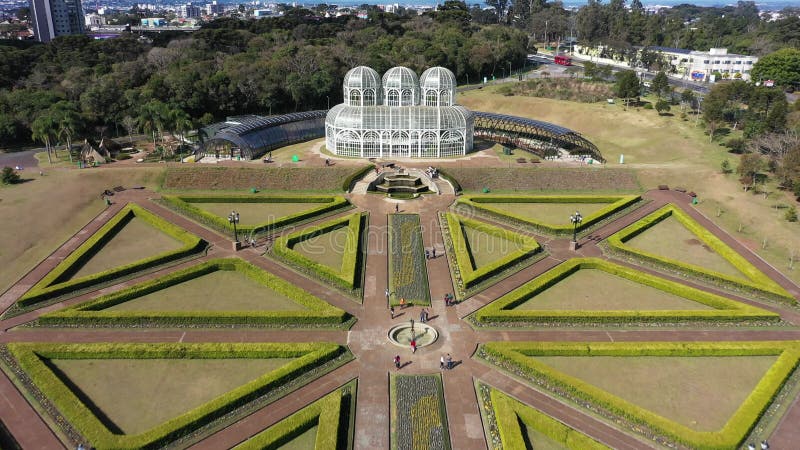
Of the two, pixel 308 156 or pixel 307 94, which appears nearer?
pixel 308 156

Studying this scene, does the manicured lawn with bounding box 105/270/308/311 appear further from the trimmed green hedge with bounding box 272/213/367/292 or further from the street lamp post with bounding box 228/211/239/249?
the street lamp post with bounding box 228/211/239/249

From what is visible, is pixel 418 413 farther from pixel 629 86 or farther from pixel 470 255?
pixel 629 86

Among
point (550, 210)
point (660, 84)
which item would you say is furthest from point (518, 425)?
point (660, 84)

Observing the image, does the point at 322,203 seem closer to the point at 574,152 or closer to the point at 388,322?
the point at 388,322

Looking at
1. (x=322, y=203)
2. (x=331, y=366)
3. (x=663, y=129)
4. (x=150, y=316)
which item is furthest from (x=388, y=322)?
(x=663, y=129)

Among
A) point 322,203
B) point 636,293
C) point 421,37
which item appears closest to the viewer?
point 636,293

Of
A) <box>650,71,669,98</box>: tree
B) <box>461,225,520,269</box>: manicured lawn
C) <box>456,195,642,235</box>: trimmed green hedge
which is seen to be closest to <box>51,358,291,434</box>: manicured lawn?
<box>461,225,520,269</box>: manicured lawn
